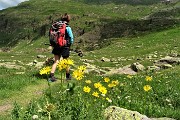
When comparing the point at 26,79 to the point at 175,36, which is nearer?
the point at 26,79

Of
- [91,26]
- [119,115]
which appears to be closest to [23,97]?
[119,115]

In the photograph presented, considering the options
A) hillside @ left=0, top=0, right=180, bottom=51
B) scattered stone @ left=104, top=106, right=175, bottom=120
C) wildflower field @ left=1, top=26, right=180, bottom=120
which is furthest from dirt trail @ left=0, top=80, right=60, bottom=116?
hillside @ left=0, top=0, right=180, bottom=51

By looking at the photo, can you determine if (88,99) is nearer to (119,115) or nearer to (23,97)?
(119,115)

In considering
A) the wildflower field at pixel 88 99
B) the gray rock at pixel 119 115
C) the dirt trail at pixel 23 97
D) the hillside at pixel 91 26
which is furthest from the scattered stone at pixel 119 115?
the hillside at pixel 91 26

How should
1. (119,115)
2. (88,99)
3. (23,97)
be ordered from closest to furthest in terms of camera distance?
(119,115) → (88,99) → (23,97)

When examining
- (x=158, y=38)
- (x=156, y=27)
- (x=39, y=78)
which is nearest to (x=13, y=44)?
(x=156, y=27)

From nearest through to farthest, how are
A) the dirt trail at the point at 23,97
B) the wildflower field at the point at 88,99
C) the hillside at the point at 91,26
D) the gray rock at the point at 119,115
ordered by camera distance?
the wildflower field at the point at 88,99 < the gray rock at the point at 119,115 < the dirt trail at the point at 23,97 < the hillside at the point at 91,26

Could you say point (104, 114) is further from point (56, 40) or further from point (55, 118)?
point (56, 40)

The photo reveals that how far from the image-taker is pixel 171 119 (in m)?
10.8

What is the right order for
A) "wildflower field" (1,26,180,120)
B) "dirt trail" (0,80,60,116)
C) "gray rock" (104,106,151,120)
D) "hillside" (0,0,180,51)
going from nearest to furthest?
"wildflower field" (1,26,180,120)
"gray rock" (104,106,151,120)
"dirt trail" (0,80,60,116)
"hillside" (0,0,180,51)

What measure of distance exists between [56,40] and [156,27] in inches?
3319

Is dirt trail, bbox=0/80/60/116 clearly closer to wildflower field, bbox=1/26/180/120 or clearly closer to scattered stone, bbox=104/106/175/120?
wildflower field, bbox=1/26/180/120

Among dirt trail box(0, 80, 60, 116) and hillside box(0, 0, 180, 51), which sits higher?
dirt trail box(0, 80, 60, 116)

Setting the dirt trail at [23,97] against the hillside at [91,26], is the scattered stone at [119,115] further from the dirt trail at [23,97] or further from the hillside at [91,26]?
the hillside at [91,26]
